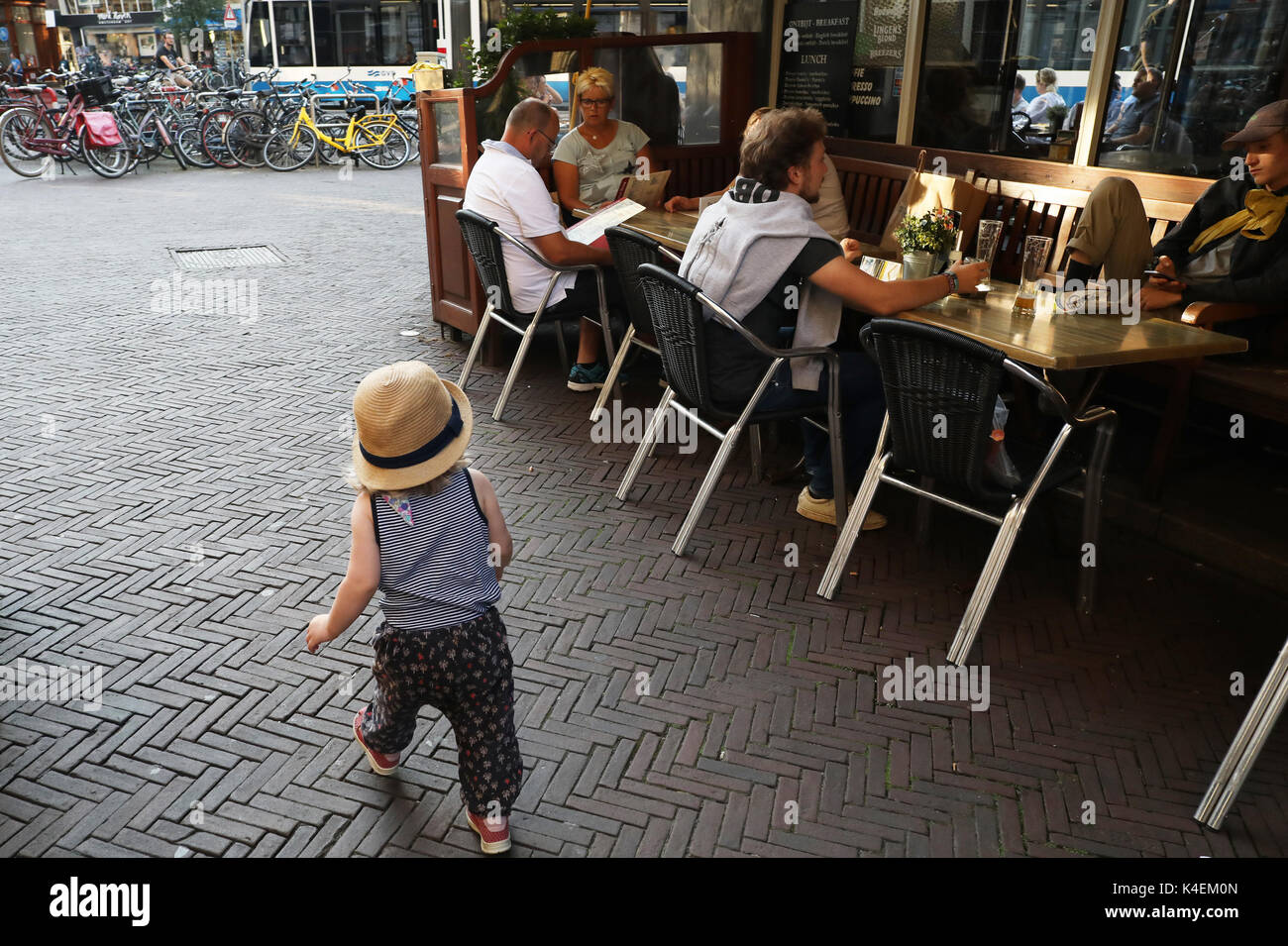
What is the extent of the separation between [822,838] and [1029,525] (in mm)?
2156

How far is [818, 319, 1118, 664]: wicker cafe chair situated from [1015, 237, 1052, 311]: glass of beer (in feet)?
1.71

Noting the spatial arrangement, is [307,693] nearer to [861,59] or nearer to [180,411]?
[180,411]

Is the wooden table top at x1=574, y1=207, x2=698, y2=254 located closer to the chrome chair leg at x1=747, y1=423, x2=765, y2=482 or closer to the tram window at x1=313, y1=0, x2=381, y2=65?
the chrome chair leg at x1=747, y1=423, x2=765, y2=482

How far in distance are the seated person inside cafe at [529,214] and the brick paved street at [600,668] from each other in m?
0.63

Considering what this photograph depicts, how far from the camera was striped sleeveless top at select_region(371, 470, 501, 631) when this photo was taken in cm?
225

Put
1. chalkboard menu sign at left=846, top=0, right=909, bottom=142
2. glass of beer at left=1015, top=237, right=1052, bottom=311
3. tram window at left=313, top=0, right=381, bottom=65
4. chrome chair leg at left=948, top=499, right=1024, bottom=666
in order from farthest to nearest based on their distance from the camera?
tram window at left=313, top=0, right=381, bottom=65 → chalkboard menu sign at left=846, top=0, right=909, bottom=142 → glass of beer at left=1015, top=237, right=1052, bottom=311 → chrome chair leg at left=948, top=499, right=1024, bottom=666

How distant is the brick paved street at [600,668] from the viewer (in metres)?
2.57

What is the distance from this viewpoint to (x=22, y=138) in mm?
14461

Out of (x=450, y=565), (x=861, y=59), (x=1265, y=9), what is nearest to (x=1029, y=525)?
(x=1265, y=9)

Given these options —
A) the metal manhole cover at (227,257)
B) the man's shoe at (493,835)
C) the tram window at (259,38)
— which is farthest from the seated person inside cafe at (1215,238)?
the tram window at (259,38)

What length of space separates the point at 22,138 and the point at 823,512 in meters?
14.7

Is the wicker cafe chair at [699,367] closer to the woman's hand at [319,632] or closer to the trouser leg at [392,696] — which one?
the trouser leg at [392,696]

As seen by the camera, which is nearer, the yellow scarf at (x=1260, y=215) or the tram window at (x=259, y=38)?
the yellow scarf at (x=1260, y=215)

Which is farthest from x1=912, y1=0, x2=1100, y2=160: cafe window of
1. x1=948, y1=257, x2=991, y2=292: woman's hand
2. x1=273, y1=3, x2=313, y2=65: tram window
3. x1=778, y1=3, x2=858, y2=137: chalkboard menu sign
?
x1=273, y1=3, x2=313, y2=65: tram window
